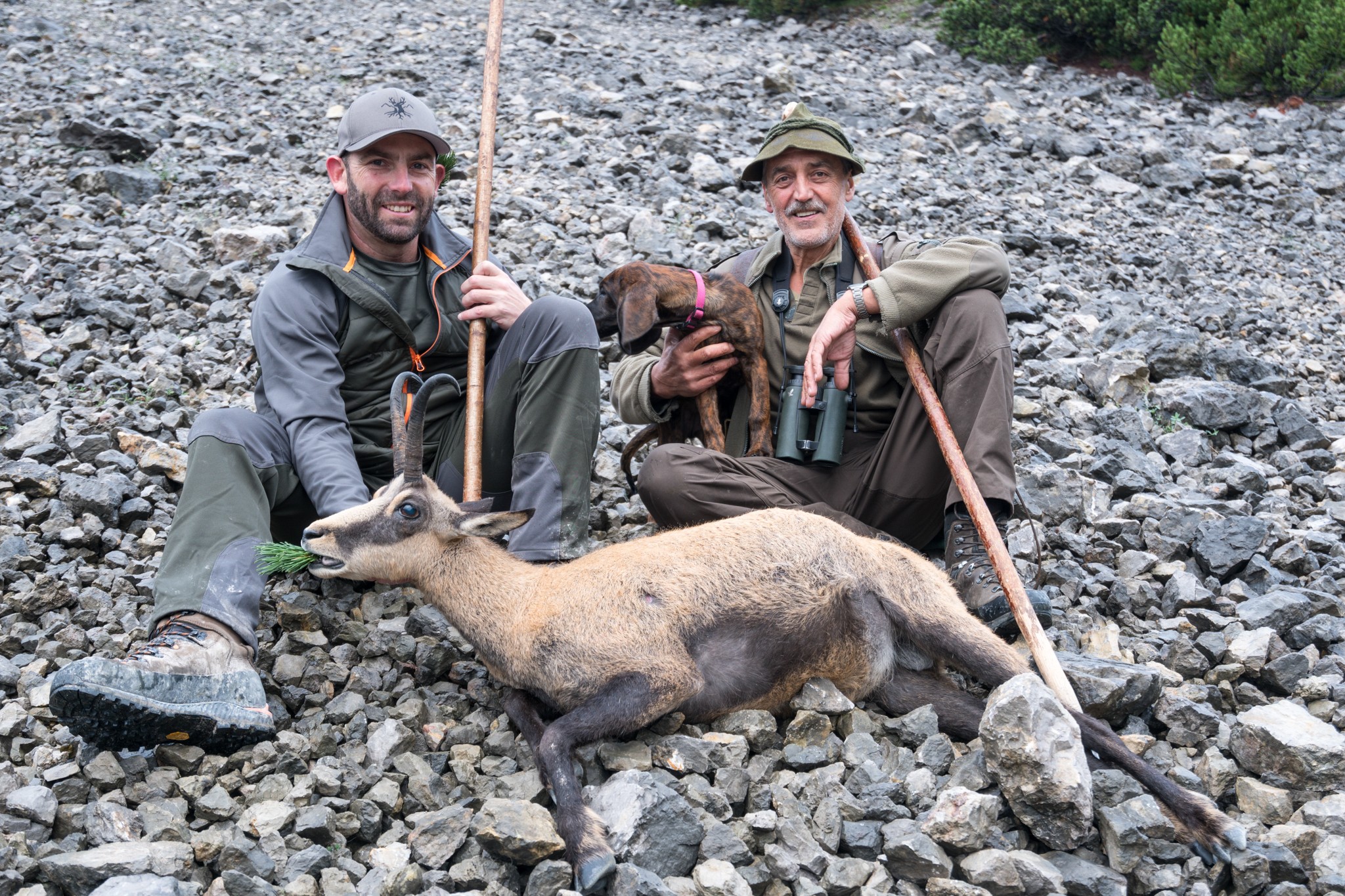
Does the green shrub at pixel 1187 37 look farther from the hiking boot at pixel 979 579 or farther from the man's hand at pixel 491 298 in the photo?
the man's hand at pixel 491 298

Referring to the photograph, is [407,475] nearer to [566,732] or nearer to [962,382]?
[566,732]

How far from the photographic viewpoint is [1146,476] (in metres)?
6.31

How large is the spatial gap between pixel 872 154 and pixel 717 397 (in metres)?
6.58

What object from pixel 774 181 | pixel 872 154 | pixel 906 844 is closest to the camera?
pixel 906 844

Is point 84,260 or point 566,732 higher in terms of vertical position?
point 84,260

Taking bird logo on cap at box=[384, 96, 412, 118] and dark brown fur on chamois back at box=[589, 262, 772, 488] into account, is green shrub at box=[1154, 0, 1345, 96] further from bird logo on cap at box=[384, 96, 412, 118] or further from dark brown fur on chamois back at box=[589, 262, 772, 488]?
bird logo on cap at box=[384, 96, 412, 118]

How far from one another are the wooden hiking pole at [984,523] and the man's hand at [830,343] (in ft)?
0.74

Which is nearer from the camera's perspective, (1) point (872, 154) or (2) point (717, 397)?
(2) point (717, 397)

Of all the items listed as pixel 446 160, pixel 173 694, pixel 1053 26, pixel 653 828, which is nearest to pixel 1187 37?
pixel 1053 26

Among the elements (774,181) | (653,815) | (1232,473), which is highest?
(774,181)

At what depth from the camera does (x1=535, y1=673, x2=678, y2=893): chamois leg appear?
3.27 m

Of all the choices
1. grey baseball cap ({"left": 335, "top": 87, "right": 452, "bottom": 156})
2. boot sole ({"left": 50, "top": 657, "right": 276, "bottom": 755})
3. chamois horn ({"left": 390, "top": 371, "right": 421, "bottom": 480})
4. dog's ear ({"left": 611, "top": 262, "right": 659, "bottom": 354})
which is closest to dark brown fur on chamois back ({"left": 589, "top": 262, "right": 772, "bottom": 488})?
dog's ear ({"left": 611, "top": 262, "right": 659, "bottom": 354})

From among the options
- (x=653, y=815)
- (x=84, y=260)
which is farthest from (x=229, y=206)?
(x=653, y=815)

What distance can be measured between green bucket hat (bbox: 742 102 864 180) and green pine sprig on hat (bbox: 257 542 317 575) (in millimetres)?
2943
